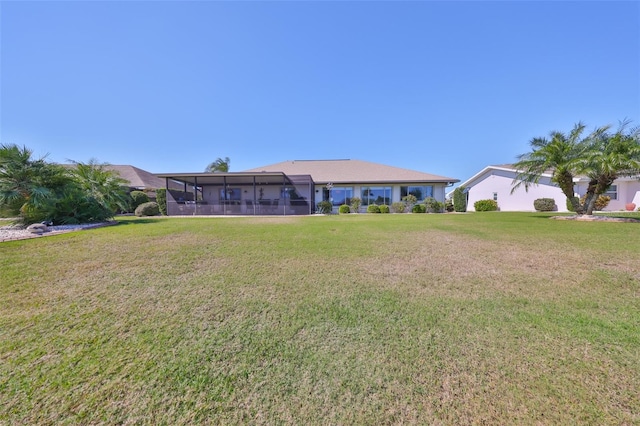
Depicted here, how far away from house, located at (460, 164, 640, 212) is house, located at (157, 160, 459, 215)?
6.08m

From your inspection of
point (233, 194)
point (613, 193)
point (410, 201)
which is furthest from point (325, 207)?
point (613, 193)

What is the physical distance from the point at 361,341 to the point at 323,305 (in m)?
0.87

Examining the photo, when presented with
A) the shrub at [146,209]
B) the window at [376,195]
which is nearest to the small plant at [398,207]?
the window at [376,195]

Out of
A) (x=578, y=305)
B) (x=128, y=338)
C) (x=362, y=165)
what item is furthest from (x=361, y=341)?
(x=362, y=165)

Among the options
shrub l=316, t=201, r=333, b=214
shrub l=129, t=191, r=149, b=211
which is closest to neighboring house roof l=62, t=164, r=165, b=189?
shrub l=129, t=191, r=149, b=211

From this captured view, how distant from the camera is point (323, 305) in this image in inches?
138

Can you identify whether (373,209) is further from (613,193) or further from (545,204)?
(613,193)

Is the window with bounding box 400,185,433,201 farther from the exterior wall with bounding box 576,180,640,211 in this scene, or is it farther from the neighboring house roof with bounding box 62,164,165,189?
the neighboring house roof with bounding box 62,164,165,189

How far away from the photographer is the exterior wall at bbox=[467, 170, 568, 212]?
802 inches

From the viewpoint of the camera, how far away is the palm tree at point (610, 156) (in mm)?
11211

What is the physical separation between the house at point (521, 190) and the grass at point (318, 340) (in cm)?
1576

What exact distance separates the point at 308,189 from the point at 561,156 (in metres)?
16.6

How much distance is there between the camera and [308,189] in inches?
862

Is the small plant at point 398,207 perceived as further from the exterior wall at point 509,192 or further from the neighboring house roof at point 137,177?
the neighboring house roof at point 137,177
